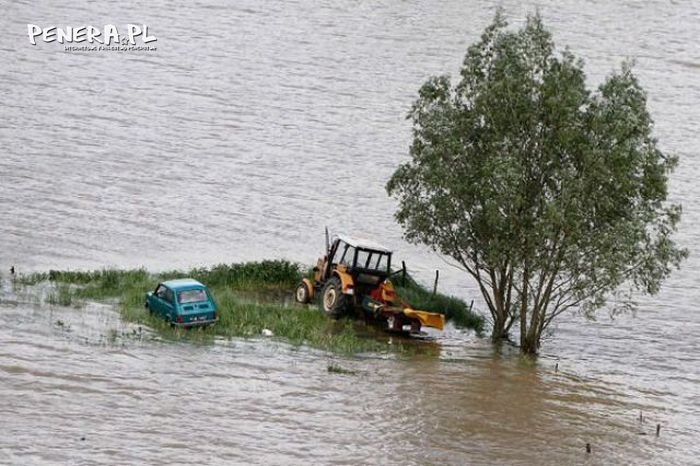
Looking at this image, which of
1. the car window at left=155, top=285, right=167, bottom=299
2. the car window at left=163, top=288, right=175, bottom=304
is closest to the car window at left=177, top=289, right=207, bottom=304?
the car window at left=163, top=288, right=175, bottom=304

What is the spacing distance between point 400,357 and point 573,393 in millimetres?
4045

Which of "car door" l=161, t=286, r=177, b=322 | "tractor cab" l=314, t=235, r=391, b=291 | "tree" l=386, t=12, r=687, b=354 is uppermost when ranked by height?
"tree" l=386, t=12, r=687, b=354

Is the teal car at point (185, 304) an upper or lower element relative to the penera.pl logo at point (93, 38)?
lower

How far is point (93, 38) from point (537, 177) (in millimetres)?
41162

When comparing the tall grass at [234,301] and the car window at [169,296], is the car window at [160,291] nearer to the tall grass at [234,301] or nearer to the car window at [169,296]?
the car window at [169,296]

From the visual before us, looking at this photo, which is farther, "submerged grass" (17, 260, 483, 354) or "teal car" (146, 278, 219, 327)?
"submerged grass" (17, 260, 483, 354)

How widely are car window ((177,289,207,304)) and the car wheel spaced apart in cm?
480

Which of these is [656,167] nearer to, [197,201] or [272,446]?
[272,446]

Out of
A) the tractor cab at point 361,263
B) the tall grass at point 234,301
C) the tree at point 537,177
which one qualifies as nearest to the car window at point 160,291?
the tall grass at point 234,301

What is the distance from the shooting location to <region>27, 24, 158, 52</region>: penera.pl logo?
6731 centimetres

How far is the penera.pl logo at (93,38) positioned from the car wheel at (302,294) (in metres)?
36.2

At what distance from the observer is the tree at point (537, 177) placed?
103 ft

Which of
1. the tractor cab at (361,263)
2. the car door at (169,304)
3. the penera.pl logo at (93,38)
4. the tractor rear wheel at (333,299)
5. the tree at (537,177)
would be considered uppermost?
the penera.pl logo at (93,38)

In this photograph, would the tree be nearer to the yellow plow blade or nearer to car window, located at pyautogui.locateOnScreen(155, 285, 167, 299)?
the yellow plow blade
